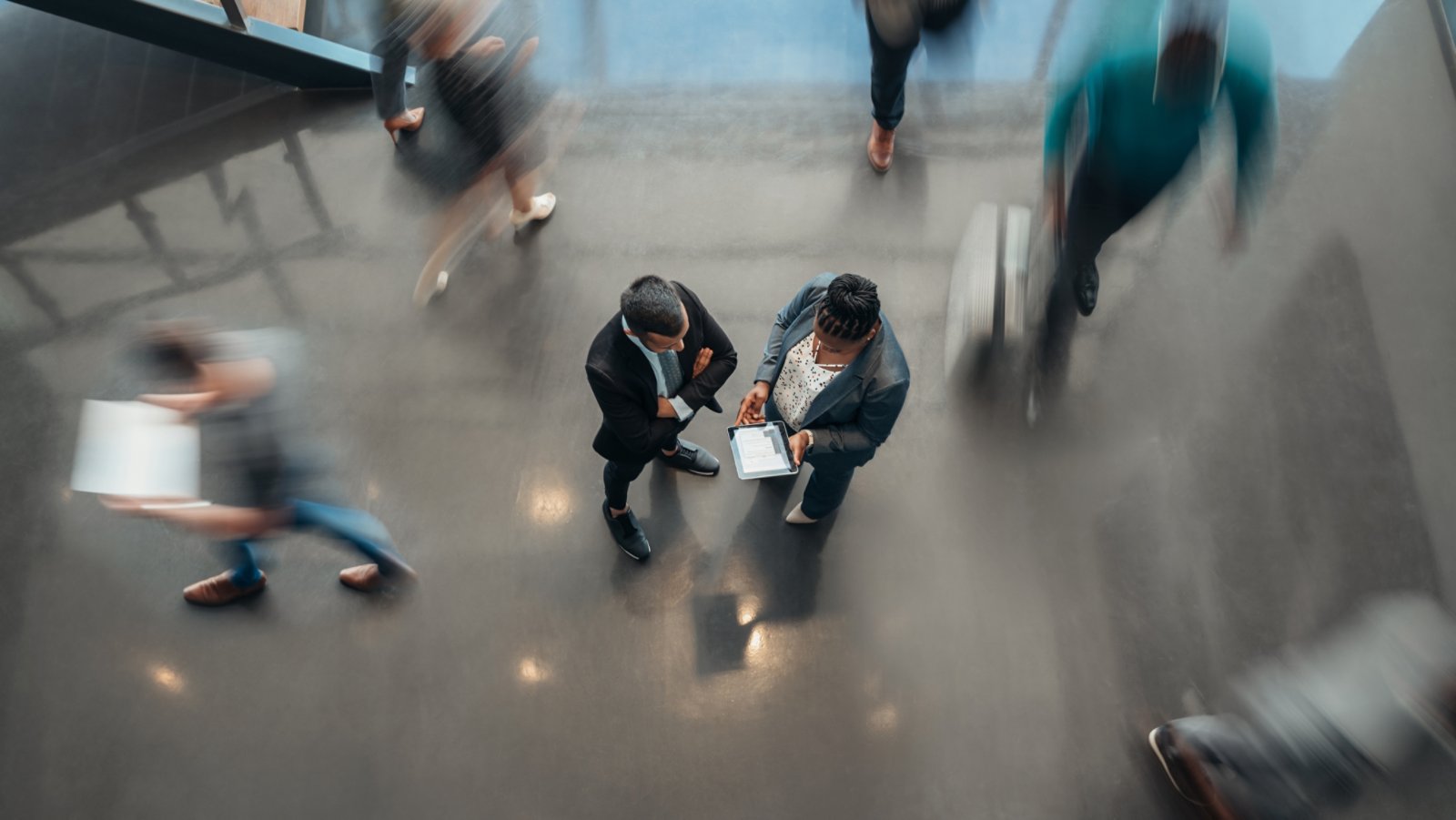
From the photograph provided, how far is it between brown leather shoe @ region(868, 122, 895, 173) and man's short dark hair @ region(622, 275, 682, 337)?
8.43 feet

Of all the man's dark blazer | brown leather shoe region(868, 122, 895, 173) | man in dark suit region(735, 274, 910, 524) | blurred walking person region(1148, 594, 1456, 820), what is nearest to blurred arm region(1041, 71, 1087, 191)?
brown leather shoe region(868, 122, 895, 173)

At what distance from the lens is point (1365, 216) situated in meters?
4.41

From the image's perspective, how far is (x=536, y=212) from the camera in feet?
14.4

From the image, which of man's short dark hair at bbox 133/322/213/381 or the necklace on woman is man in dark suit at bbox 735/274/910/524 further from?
man's short dark hair at bbox 133/322/213/381

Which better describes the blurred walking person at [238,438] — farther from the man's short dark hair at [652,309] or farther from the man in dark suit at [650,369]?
the man's short dark hair at [652,309]

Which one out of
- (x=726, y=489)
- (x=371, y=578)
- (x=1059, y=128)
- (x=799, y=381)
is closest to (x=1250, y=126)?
(x=1059, y=128)

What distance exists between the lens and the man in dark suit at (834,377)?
2.38m

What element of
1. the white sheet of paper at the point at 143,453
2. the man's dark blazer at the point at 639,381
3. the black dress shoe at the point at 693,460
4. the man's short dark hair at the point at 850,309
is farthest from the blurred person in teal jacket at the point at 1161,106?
the white sheet of paper at the point at 143,453

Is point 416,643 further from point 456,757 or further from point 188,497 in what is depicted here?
point 188,497

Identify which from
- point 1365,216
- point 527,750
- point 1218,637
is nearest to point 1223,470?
point 1218,637

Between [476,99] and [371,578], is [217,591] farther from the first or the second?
[476,99]

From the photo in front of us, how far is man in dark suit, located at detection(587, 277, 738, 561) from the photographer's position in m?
2.43

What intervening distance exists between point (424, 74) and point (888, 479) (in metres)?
2.74

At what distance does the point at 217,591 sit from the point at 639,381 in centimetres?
221
